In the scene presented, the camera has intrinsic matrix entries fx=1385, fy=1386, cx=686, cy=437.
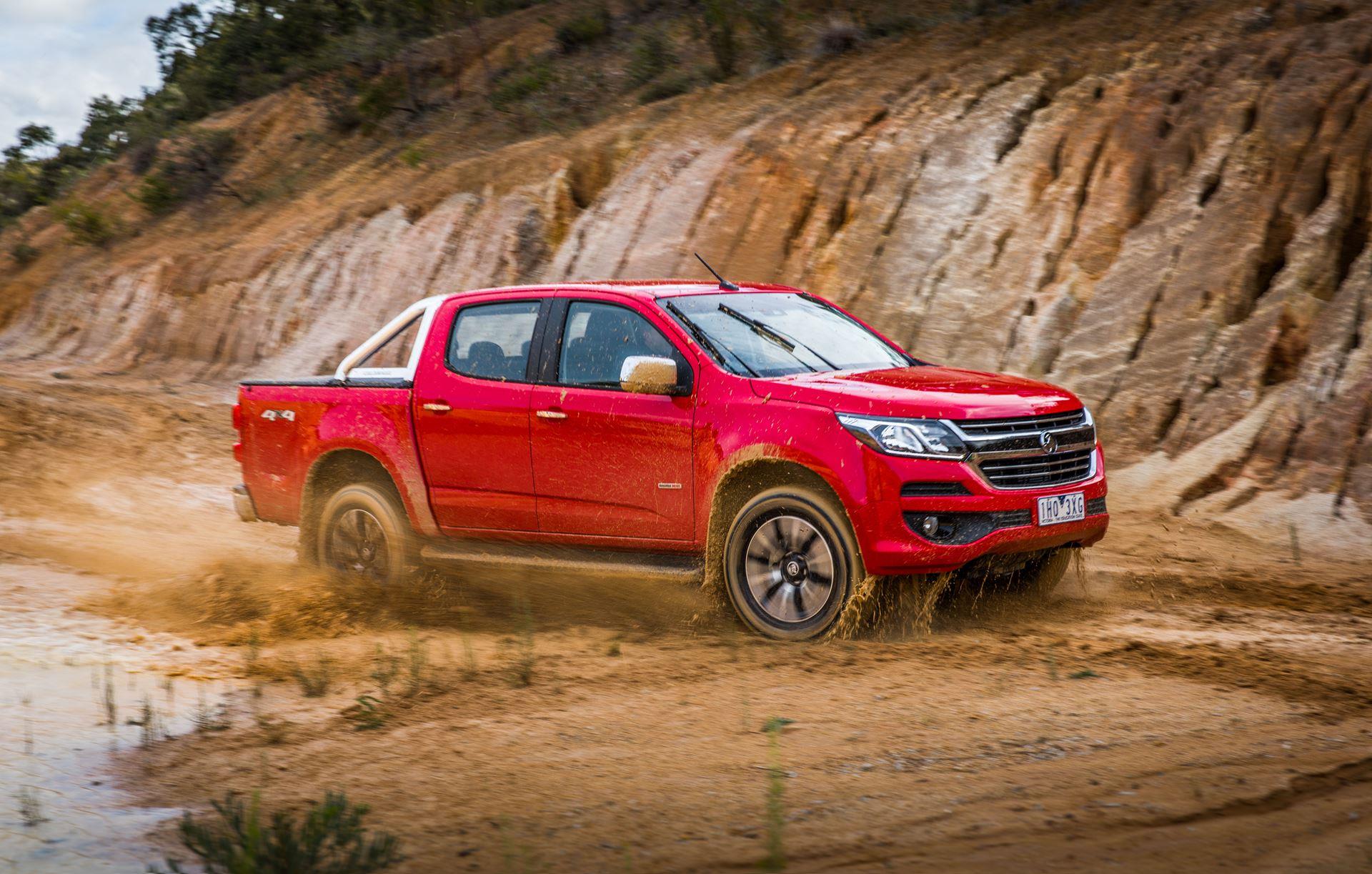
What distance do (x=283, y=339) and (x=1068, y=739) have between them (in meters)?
21.3

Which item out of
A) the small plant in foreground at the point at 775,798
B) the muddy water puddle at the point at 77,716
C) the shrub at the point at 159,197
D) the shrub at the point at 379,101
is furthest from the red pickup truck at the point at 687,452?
the shrub at the point at 159,197

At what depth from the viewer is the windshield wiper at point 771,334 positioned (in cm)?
712

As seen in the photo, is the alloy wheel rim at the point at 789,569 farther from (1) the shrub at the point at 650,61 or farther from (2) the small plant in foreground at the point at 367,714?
(1) the shrub at the point at 650,61

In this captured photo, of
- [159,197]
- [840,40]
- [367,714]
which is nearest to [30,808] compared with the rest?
[367,714]

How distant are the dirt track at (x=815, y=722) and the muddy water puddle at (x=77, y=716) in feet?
0.54

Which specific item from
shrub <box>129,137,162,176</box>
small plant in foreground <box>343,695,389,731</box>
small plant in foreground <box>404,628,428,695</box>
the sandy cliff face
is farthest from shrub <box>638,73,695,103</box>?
small plant in foreground <box>343,695,389,731</box>

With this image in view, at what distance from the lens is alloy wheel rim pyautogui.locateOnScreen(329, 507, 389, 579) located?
26.7ft

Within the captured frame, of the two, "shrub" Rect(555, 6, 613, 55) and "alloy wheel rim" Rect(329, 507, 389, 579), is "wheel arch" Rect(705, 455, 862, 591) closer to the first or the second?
"alloy wheel rim" Rect(329, 507, 389, 579)

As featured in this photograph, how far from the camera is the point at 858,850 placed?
3.85 m

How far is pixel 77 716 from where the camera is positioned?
5.77 meters

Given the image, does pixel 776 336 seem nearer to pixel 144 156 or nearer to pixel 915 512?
pixel 915 512

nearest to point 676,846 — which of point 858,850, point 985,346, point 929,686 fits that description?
point 858,850

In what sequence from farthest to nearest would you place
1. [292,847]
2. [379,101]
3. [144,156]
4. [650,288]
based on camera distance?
[144,156] < [379,101] < [650,288] < [292,847]

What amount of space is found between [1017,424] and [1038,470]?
0.27 metres
